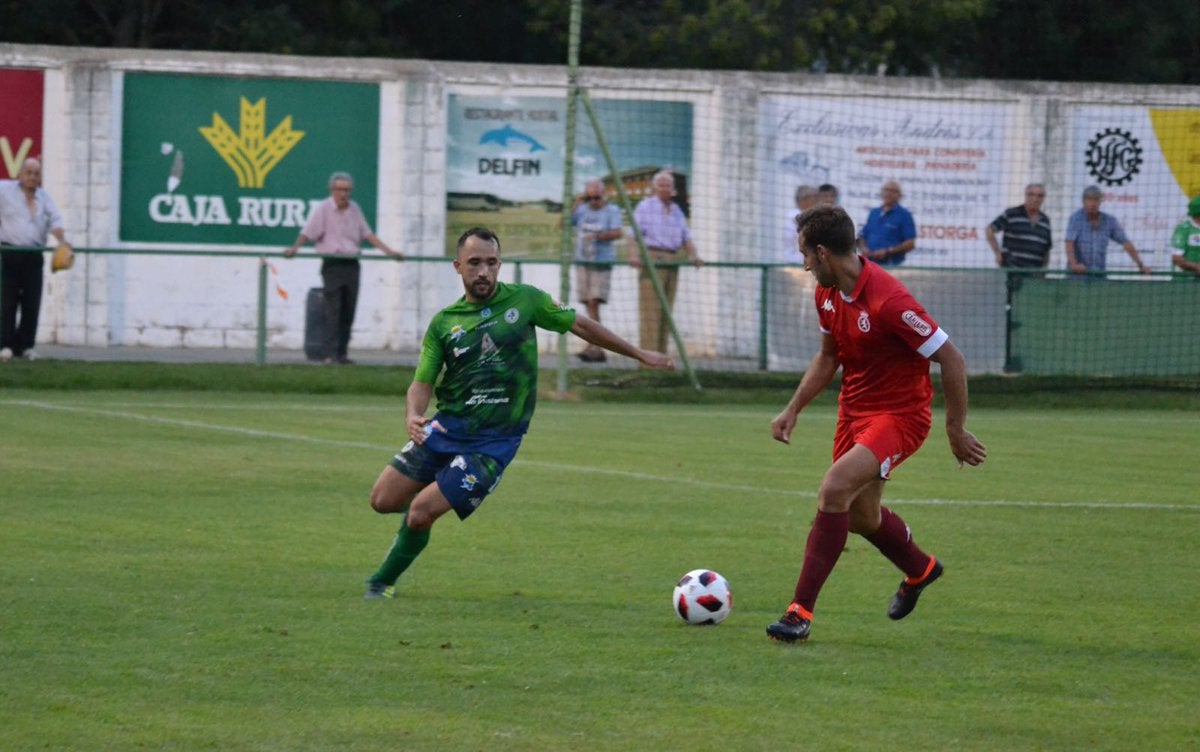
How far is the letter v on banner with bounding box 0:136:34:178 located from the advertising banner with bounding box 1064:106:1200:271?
1374 centimetres

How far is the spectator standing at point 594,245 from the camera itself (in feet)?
64.6

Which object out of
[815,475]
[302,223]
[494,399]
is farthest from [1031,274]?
[494,399]

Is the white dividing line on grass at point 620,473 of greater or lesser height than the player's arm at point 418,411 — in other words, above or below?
below

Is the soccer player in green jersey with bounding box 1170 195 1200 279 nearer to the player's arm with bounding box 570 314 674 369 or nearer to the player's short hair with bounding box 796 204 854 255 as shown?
the player's arm with bounding box 570 314 674 369

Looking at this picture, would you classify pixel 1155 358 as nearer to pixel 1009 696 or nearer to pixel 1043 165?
pixel 1043 165

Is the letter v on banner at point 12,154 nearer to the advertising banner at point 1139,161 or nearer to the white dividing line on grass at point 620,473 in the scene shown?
the white dividing line on grass at point 620,473

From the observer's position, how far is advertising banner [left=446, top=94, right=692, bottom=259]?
78.6 feet

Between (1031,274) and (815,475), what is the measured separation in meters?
7.83

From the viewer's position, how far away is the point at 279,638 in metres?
6.80

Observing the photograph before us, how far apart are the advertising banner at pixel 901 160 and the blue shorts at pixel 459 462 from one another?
16.7 m

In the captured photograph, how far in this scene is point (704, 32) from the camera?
32188mm

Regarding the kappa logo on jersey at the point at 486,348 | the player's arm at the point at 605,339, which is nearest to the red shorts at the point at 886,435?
the player's arm at the point at 605,339

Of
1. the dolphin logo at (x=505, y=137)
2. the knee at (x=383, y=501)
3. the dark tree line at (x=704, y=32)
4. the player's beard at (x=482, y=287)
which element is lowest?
the knee at (x=383, y=501)

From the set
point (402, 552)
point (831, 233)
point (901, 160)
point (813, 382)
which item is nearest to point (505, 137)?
point (901, 160)
